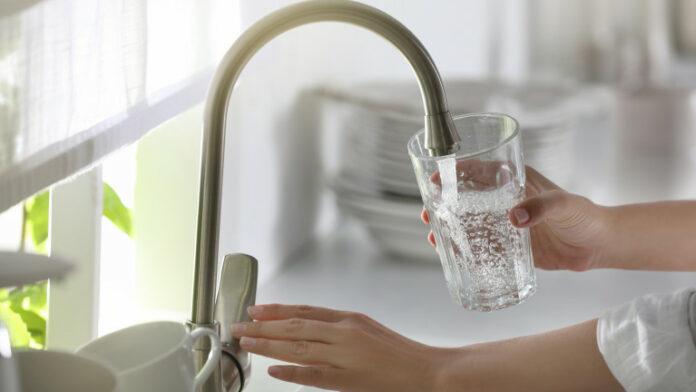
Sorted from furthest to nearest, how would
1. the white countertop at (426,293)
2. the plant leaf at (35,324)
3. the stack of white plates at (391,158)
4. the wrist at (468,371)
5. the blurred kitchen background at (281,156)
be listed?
the stack of white plates at (391,158), the white countertop at (426,293), the plant leaf at (35,324), the wrist at (468,371), the blurred kitchen background at (281,156)

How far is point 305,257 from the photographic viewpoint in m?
1.57

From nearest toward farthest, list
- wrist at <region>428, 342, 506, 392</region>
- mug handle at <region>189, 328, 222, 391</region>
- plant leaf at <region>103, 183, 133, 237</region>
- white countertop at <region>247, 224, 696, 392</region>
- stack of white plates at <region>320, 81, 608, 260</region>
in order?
mug handle at <region>189, 328, 222, 391</region>, wrist at <region>428, 342, 506, 392</region>, plant leaf at <region>103, 183, 133, 237</region>, white countertop at <region>247, 224, 696, 392</region>, stack of white plates at <region>320, 81, 608, 260</region>

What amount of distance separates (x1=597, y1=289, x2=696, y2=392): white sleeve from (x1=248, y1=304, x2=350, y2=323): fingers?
0.23 meters

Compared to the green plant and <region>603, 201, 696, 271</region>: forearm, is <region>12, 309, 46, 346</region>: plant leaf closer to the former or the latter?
the green plant

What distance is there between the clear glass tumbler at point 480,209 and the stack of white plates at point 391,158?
1.95 ft

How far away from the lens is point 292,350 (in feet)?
2.98

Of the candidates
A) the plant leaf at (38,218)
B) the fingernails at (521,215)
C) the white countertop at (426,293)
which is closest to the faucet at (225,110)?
the fingernails at (521,215)

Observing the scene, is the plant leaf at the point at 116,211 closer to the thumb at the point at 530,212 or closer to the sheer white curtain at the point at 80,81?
the sheer white curtain at the point at 80,81

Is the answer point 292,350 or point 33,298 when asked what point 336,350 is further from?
point 33,298

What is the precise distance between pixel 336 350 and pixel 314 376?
4 centimetres

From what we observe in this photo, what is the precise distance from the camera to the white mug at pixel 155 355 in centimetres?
68

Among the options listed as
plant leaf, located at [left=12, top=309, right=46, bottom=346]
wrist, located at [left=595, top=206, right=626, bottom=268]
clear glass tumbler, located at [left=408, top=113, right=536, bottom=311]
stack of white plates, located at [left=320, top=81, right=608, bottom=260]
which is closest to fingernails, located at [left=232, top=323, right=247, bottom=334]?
clear glass tumbler, located at [left=408, top=113, right=536, bottom=311]

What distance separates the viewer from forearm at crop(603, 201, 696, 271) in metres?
1.11

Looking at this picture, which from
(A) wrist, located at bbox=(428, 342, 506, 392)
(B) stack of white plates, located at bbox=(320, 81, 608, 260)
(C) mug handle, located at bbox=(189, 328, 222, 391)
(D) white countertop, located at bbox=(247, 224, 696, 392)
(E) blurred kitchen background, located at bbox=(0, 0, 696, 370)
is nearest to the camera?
(C) mug handle, located at bbox=(189, 328, 222, 391)
